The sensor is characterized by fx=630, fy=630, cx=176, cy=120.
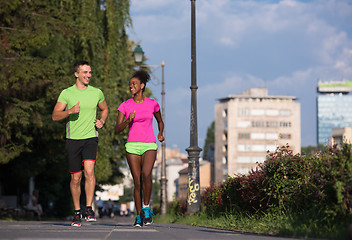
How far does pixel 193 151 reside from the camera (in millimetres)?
16781

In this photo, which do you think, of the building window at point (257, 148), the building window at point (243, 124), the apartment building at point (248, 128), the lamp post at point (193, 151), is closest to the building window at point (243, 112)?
the apartment building at point (248, 128)

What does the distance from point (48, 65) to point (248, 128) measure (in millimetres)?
145628

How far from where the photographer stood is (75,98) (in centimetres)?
970

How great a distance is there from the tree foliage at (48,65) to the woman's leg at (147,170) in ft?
32.6

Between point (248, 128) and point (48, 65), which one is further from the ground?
point (248, 128)

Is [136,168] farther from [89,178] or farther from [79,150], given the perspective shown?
[79,150]

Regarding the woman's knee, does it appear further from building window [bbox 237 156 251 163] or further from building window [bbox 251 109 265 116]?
building window [bbox 251 109 265 116]

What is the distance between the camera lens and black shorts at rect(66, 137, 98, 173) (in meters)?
9.63

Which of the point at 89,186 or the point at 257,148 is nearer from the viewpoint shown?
the point at 89,186

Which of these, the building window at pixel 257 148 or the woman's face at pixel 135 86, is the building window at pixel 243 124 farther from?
the woman's face at pixel 135 86

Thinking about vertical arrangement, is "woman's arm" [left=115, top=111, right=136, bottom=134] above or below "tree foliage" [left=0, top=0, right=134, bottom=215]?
below

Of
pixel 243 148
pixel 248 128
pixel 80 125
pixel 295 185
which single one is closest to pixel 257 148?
pixel 243 148

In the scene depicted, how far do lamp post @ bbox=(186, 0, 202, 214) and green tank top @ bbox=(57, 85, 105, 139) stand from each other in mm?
6921

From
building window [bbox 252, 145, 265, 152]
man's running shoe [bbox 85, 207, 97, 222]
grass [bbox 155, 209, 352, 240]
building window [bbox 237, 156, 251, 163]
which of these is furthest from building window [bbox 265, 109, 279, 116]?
man's running shoe [bbox 85, 207, 97, 222]
